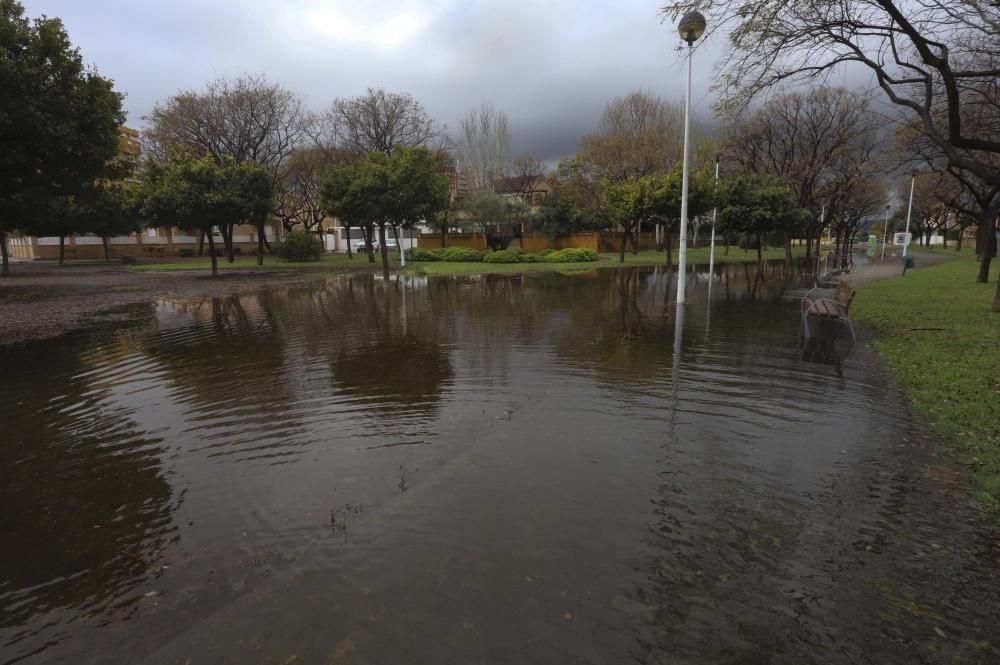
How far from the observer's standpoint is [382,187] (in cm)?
2489

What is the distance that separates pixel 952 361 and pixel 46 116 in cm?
2171

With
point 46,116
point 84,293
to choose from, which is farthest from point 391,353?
point 84,293

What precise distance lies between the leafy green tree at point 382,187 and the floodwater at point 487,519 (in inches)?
708

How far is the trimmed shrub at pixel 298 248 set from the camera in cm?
3978

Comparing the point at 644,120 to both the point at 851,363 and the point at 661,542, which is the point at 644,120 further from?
the point at 661,542

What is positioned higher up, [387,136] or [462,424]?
[387,136]

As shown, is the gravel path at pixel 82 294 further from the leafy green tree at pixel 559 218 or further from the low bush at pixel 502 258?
the leafy green tree at pixel 559 218

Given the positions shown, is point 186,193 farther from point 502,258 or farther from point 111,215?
point 502,258

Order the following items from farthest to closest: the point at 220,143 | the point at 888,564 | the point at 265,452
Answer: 1. the point at 220,143
2. the point at 265,452
3. the point at 888,564

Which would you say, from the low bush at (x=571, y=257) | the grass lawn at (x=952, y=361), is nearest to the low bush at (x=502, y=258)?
the low bush at (x=571, y=257)

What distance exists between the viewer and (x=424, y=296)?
59.8 feet

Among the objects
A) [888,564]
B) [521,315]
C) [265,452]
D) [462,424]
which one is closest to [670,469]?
[888,564]

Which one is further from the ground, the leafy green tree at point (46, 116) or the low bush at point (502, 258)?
the leafy green tree at point (46, 116)

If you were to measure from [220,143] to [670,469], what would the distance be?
4371 centimetres
